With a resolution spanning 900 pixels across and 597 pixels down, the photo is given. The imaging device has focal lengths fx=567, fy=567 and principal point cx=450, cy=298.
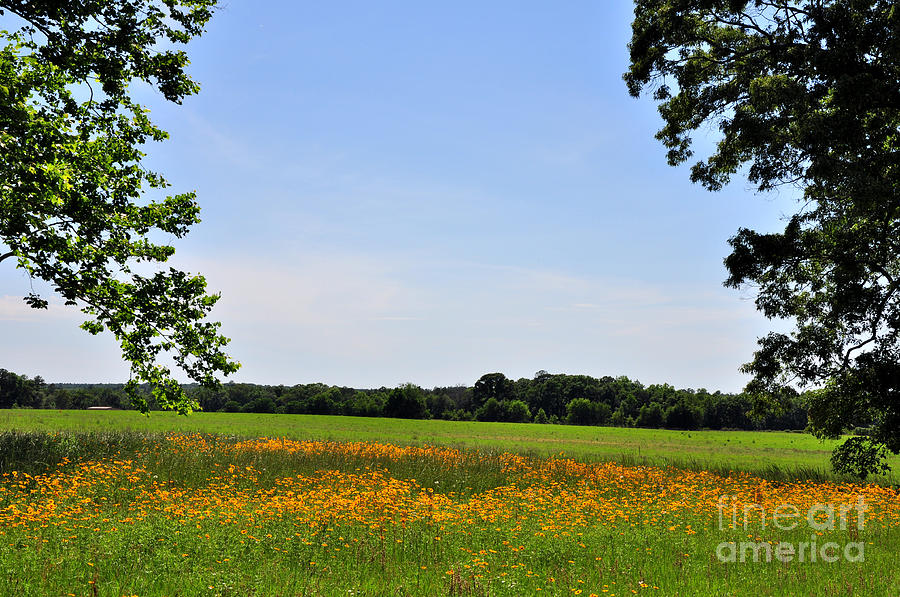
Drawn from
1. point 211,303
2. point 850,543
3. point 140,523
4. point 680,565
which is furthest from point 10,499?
point 850,543

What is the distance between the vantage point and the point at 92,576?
6.79 m

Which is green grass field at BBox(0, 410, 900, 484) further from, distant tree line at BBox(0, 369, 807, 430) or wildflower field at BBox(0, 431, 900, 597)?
distant tree line at BBox(0, 369, 807, 430)

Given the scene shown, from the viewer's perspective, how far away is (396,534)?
9469 mm

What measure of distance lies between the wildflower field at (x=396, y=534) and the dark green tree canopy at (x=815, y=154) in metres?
3.30

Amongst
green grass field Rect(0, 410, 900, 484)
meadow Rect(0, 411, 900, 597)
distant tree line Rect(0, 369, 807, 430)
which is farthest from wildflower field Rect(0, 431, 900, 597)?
distant tree line Rect(0, 369, 807, 430)

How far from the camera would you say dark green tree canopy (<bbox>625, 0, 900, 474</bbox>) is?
40.9 ft

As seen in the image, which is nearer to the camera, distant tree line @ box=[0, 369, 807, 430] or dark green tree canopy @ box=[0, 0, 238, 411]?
dark green tree canopy @ box=[0, 0, 238, 411]

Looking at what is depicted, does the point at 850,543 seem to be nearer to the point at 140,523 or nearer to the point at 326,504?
the point at 326,504

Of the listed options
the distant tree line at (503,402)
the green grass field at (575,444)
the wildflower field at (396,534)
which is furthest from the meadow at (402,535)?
the distant tree line at (503,402)

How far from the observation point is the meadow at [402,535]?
22.8 feet

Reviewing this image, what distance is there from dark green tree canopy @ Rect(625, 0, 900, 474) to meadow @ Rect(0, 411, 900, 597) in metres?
3.34

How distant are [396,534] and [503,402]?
11757 centimetres

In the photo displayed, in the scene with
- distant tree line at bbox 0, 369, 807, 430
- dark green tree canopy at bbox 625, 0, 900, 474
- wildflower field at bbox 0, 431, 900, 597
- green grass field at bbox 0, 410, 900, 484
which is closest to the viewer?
wildflower field at bbox 0, 431, 900, 597

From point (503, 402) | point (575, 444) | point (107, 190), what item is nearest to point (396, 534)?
point (107, 190)
